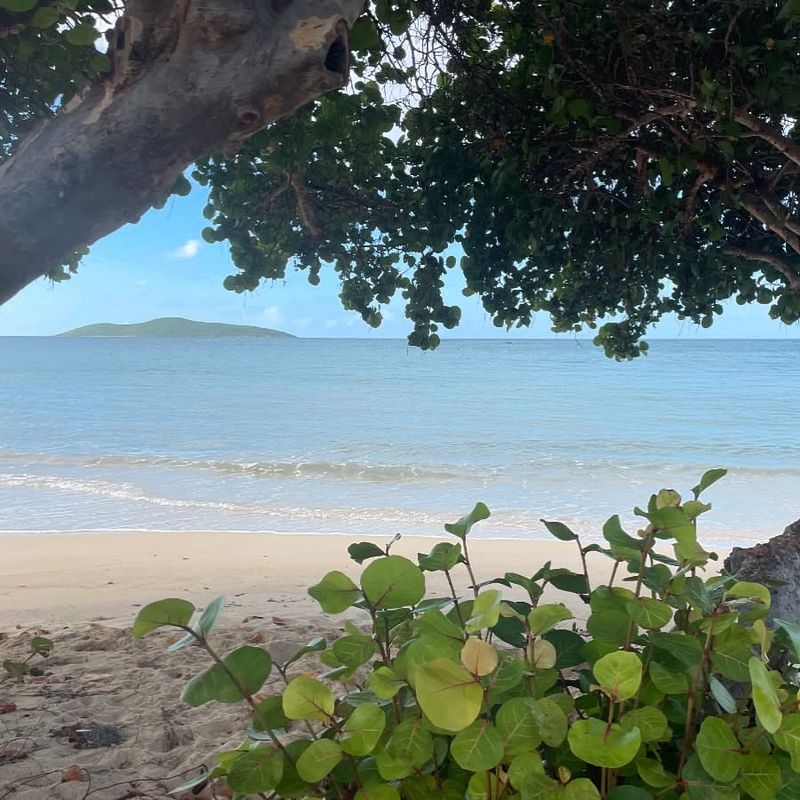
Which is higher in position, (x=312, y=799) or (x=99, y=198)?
(x=99, y=198)

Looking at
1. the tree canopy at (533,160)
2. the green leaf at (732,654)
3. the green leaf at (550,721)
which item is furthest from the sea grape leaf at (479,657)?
the tree canopy at (533,160)

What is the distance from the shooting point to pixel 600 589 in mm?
1036

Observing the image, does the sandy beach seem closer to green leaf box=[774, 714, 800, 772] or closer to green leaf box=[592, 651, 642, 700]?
green leaf box=[592, 651, 642, 700]

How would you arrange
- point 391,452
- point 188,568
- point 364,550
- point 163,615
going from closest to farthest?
1. point 163,615
2. point 364,550
3. point 188,568
4. point 391,452

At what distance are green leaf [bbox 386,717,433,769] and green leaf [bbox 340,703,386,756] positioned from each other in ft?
0.07

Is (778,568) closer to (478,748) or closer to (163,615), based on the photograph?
(478,748)

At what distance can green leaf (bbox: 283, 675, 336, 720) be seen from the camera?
2.91 feet

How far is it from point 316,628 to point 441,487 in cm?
864

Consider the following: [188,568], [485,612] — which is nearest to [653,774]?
[485,612]

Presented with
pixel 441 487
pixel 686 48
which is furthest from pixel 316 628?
pixel 441 487

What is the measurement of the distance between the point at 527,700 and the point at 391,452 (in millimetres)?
16120

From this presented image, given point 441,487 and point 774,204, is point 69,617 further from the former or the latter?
point 441,487

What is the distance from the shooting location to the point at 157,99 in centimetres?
177

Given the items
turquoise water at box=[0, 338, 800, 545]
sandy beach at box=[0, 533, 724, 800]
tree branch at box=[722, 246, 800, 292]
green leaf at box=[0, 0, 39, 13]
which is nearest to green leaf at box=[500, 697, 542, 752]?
sandy beach at box=[0, 533, 724, 800]
